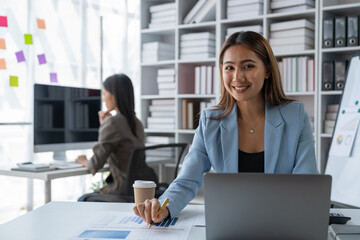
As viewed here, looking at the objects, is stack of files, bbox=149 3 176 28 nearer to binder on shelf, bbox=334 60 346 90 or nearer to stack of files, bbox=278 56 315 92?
stack of files, bbox=278 56 315 92

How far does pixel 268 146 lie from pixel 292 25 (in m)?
2.07

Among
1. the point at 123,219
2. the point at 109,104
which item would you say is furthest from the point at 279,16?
the point at 123,219

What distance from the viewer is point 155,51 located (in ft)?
13.5

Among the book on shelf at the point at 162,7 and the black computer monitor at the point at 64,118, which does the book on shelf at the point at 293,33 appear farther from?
the black computer monitor at the point at 64,118

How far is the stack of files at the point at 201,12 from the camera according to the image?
3893mm

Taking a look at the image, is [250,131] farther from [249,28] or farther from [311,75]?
[249,28]

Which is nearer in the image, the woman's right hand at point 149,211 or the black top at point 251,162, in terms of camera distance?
the woman's right hand at point 149,211

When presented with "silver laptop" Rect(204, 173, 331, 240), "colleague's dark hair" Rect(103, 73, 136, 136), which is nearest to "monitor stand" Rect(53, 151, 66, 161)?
"colleague's dark hair" Rect(103, 73, 136, 136)

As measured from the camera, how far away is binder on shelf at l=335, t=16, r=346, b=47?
3203mm

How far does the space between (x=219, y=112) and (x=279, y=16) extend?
2014mm

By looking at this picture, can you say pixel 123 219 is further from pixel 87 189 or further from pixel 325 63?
pixel 87 189

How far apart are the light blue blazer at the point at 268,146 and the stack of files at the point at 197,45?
2.21 m

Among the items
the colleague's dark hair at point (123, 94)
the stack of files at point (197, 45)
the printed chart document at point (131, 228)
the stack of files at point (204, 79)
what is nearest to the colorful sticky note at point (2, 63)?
the colleague's dark hair at point (123, 94)

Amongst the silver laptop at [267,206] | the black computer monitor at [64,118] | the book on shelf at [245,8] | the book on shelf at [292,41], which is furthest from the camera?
the book on shelf at [245,8]
